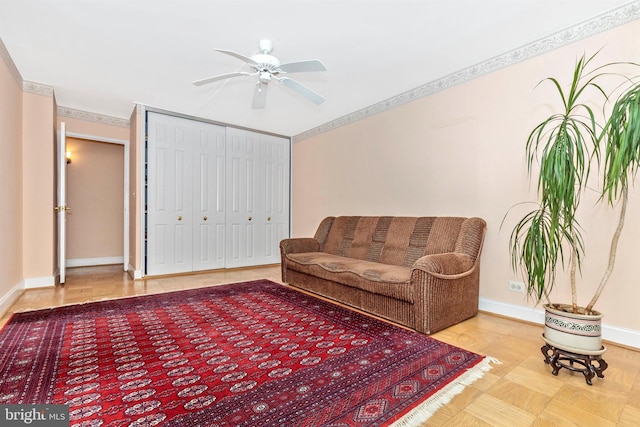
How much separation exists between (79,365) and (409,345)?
2140 millimetres

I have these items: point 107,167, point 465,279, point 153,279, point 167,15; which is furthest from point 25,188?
point 465,279

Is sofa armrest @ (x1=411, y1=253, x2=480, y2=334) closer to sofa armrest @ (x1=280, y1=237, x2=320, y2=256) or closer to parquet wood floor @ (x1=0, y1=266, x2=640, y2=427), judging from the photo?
parquet wood floor @ (x1=0, y1=266, x2=640, y2=427)

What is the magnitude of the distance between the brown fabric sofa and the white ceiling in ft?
5.38

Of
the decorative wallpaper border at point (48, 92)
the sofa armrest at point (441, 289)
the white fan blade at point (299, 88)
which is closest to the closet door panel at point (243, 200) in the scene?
the decorative wallpaper border at point (48, 92)

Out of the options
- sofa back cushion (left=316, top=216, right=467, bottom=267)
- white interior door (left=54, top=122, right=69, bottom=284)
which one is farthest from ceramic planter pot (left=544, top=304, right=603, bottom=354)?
white interior door (left=54, top=122, right=69, bottom=284)

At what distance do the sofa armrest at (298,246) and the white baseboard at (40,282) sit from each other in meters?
3.05

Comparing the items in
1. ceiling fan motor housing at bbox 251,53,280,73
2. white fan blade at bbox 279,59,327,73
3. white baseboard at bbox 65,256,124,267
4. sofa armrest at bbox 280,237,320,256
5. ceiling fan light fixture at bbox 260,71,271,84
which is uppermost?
ceiling fan motor housing at bbox 251,53,280,73

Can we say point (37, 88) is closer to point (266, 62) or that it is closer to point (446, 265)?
point (266, 62)

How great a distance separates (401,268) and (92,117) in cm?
526

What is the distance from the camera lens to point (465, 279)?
2654 millimetres

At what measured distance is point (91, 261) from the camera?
19.2ft

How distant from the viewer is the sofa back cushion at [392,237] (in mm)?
3014

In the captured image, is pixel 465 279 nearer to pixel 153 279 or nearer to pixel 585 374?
pixel 585 374

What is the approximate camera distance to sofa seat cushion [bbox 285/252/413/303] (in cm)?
253
